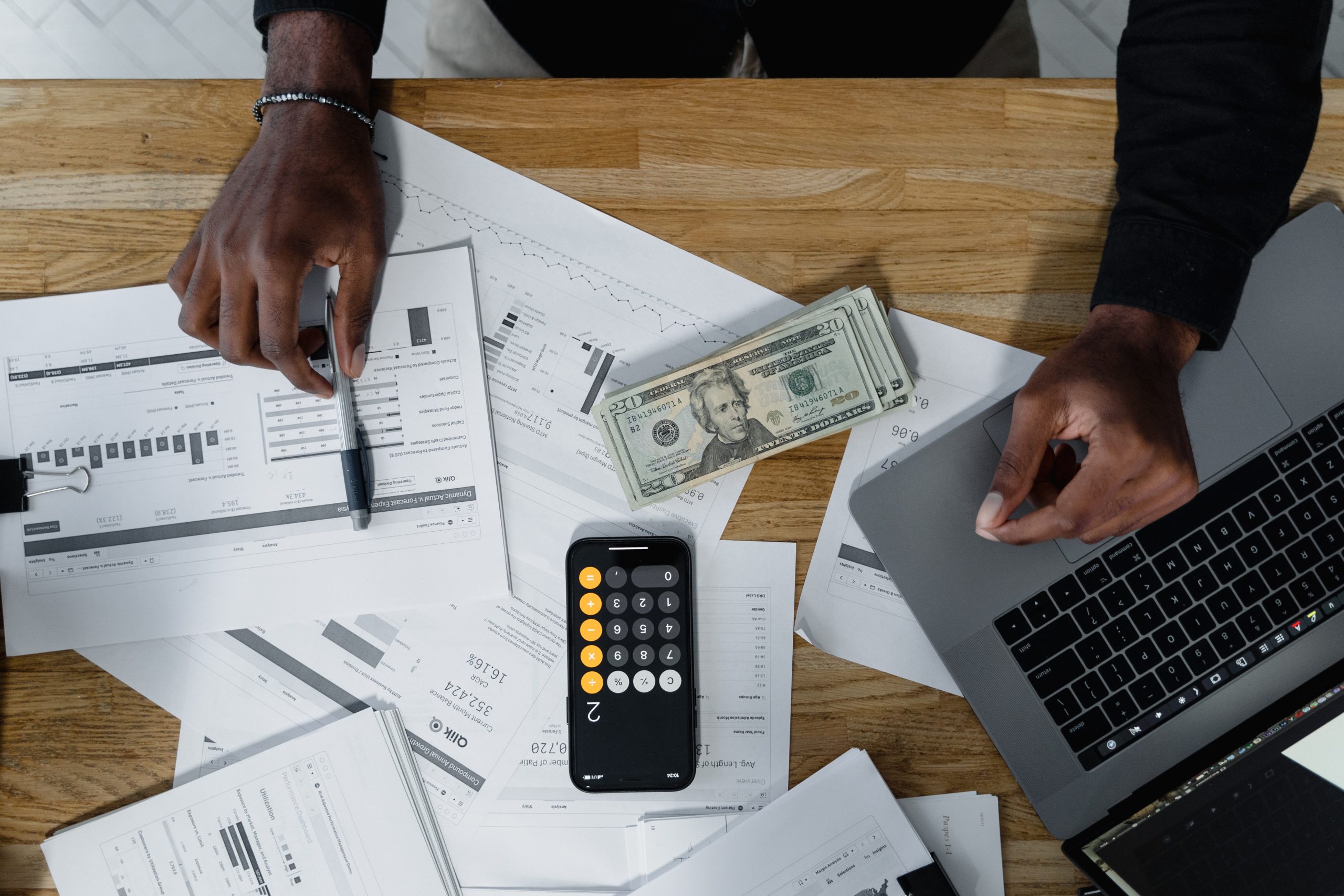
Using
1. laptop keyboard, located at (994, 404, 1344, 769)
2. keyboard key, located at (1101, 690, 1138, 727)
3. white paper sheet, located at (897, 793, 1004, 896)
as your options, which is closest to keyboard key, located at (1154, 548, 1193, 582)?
laptop keyboard, located at (994, 404, 1344, 769)

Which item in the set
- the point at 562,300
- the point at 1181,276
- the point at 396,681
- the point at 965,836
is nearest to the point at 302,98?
the point at 562,300

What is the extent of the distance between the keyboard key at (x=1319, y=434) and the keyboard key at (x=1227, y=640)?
16cm

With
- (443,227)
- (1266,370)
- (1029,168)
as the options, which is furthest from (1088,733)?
(443,227)

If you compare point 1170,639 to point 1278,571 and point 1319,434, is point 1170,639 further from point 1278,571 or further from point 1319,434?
point 1319,434

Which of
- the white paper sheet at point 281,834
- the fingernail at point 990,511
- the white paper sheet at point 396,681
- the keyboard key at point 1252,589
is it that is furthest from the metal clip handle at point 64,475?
the keyboard key at point 1252,589

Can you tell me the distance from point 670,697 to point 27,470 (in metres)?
0.57

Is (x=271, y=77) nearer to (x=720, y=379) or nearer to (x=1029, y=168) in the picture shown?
(x=720, y=379)

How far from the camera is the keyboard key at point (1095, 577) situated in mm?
671

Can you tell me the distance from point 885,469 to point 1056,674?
210 mm

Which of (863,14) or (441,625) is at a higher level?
(863,14)

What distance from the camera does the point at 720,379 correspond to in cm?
69

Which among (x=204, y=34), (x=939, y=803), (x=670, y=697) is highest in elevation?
(x=204, y=34)

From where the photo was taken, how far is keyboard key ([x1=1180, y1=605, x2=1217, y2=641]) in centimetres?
66

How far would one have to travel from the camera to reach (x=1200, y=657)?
2.17 feet
